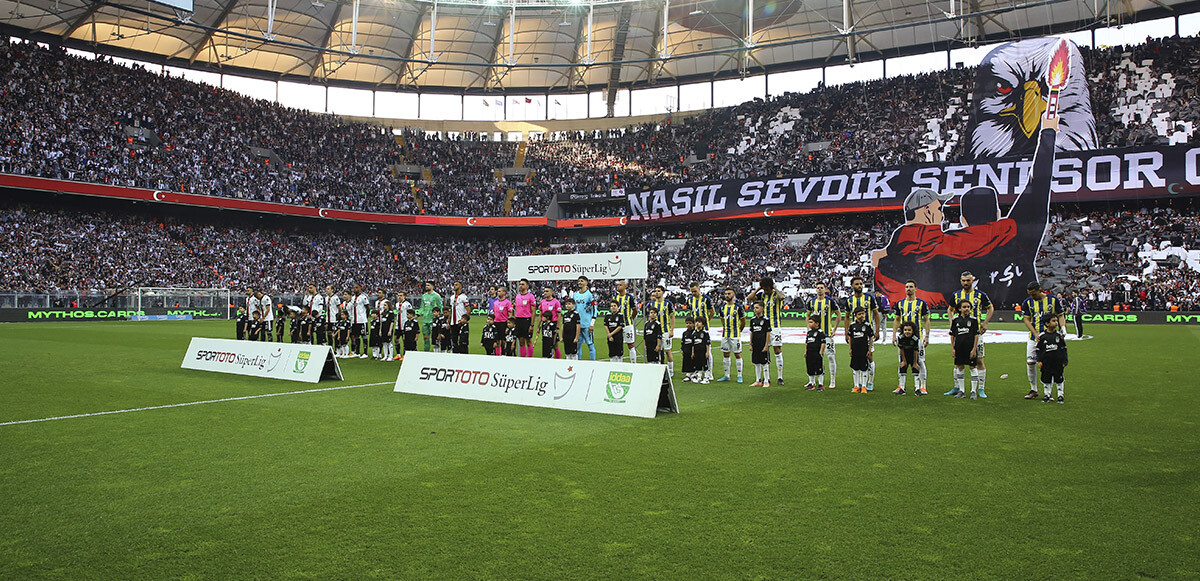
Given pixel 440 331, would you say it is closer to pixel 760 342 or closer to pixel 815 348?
pixel 760 342

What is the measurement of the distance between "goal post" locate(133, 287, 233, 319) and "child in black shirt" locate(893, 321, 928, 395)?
1535 inches

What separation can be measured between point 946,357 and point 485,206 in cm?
4356

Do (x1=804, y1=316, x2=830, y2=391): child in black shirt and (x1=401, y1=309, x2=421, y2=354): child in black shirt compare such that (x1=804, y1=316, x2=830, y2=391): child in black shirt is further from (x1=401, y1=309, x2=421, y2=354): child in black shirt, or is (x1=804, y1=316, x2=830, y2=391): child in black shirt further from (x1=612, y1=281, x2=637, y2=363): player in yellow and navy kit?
(x1=401, y1=309, x2=421, y2=354): child in black shirt

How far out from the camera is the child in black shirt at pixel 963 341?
11648 millimetres

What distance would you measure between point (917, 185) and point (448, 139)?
123 feet

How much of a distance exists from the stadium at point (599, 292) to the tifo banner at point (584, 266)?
182mm

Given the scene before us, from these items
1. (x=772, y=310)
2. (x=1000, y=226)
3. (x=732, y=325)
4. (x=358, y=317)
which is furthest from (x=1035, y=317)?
(x=1000, y=226)

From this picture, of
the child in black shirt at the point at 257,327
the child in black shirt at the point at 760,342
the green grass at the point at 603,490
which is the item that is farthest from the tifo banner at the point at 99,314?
the child in black shirt at the point at 760,342

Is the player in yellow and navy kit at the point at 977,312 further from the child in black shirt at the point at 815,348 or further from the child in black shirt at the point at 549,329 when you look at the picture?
the child in black shirt at the point at 549,329

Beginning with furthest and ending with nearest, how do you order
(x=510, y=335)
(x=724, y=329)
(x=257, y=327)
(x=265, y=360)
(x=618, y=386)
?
(x=257, y=327)
(x=510, y=335)
(x=265, y=360)
(x=724, y=329)
(x=618, y=386)

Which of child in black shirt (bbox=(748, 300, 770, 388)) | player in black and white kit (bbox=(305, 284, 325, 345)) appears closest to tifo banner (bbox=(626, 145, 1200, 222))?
child in black shirt (bbox=(748, 300, 770, 388))

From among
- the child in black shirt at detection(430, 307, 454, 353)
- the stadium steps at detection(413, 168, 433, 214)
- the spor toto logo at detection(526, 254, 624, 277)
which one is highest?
the stadium steps at detection(413, 168, 433, 214)

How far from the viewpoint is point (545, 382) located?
11.0m

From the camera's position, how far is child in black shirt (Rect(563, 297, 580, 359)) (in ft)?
55.8
